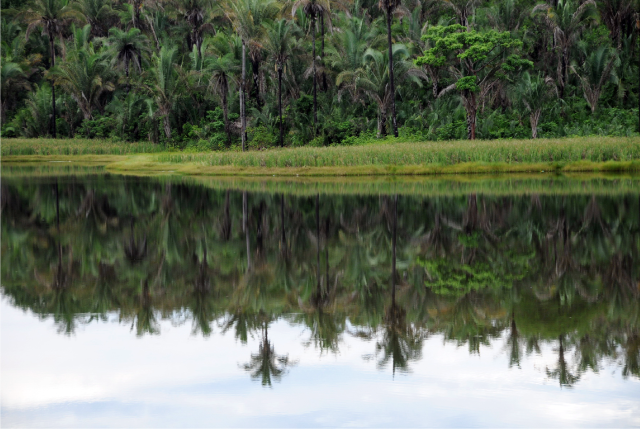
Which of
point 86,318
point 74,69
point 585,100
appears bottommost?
point 86,318

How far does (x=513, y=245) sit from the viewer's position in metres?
14.1

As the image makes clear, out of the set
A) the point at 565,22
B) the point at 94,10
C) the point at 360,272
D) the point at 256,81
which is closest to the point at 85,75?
the point at 94,10

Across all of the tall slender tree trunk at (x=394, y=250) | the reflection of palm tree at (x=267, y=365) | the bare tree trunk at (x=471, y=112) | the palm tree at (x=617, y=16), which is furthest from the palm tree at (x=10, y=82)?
the reflection of palm tree at (x=267, y=365)

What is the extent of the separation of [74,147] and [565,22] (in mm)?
36065

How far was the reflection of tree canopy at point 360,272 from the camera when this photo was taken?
27.8ft

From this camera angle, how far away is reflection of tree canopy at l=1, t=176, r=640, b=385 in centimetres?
847

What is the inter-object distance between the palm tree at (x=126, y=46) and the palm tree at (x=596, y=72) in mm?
33001

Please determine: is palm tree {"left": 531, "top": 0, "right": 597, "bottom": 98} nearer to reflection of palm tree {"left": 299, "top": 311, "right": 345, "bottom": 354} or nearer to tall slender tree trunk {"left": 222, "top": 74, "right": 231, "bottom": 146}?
tall slender tree trunk {"left": 222, "top": 74, "right": 231, "bottom": 146}

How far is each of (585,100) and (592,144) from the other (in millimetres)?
14622

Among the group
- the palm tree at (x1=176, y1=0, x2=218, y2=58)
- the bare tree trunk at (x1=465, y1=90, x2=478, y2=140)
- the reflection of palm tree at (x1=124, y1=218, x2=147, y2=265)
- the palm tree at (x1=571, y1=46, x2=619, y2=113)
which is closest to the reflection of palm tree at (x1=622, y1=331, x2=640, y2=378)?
the reflection of palm tree at (x1=124, y1=218, x2=147, y2=265)

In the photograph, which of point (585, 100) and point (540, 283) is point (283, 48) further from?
point (540, 283)

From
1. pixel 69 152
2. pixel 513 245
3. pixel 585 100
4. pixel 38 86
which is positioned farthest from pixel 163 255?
pixel 38 86

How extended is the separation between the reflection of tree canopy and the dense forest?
23.2 meters

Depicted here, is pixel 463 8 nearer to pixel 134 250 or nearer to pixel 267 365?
pixel 134 250
